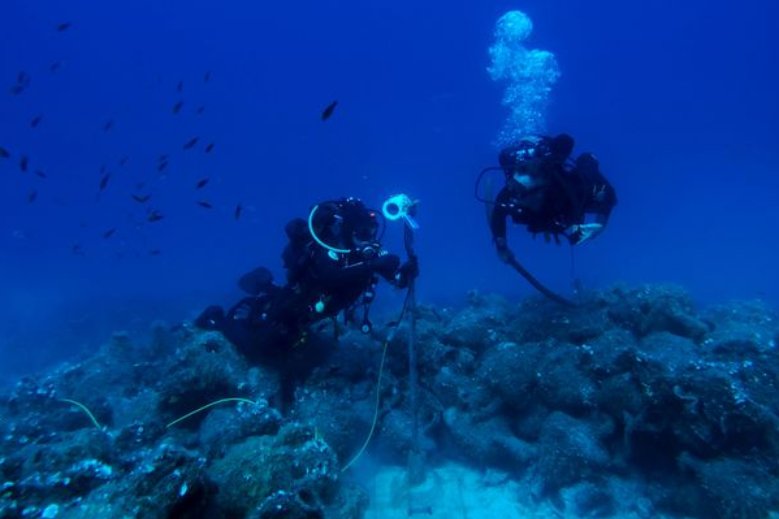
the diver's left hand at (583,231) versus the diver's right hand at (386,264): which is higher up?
the diver's left hand at (583,231)

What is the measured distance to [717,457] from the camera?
173 inches

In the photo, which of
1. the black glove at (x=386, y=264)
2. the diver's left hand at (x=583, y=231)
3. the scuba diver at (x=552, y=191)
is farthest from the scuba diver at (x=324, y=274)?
the diver's left hand at (x=583, y=231)

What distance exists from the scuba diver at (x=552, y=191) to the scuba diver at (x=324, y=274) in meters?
1.90

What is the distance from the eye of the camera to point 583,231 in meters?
6.69

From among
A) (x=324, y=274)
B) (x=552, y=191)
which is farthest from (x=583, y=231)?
(x=324, y=274)

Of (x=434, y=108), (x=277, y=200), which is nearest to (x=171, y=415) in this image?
(x=434, y=108)

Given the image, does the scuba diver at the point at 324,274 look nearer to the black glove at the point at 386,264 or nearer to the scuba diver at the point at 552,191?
the black glove at the point at 386,264

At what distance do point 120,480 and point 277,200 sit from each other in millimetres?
145115

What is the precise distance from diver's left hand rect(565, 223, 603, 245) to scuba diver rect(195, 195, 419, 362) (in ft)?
7.81

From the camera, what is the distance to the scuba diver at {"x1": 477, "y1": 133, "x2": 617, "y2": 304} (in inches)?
260

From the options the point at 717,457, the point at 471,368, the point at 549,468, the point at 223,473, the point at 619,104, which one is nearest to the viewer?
the point at 223,473

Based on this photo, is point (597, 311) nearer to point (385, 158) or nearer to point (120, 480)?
point (120, 480)

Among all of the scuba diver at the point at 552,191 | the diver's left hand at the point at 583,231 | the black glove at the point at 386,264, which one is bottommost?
the black glove at the point at 386,264

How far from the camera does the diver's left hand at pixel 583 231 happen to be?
6679 mm
